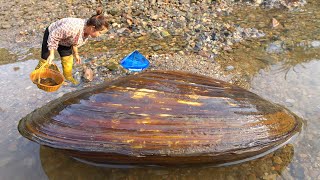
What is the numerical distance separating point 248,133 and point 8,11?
28.4 ft

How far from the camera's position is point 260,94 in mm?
5406

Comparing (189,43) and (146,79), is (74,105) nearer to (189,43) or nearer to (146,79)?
(146,79)

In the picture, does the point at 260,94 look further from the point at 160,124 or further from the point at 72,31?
the point at 72,31

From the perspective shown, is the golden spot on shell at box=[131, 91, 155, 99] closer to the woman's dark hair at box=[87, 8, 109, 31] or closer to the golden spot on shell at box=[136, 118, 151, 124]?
the golden spot on shell at box=[136, 118, 151, 124]

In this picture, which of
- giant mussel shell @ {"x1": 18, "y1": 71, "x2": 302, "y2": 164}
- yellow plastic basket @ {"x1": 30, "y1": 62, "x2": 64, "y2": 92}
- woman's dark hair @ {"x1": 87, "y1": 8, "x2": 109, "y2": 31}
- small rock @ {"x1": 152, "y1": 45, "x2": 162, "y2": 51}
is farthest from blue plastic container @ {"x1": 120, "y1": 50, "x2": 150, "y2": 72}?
giant mussel shell @ {"x1": 18, "y1": 71, "x2": 302, "y2": 164}

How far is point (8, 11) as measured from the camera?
9.97 m

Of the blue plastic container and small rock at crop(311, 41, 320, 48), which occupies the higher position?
small rock at crop(311, 41, 320, 48)

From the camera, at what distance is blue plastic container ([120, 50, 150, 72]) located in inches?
250

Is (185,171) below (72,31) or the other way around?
below

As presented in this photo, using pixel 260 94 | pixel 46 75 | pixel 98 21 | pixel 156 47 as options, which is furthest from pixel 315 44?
pixel 46 75

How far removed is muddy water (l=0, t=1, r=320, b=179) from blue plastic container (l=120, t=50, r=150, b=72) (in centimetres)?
105

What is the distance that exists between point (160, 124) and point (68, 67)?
3237mm

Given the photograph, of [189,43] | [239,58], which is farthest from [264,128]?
[189,43]

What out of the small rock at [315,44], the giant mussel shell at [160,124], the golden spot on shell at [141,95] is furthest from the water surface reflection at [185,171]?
the small rock at [315,44]
